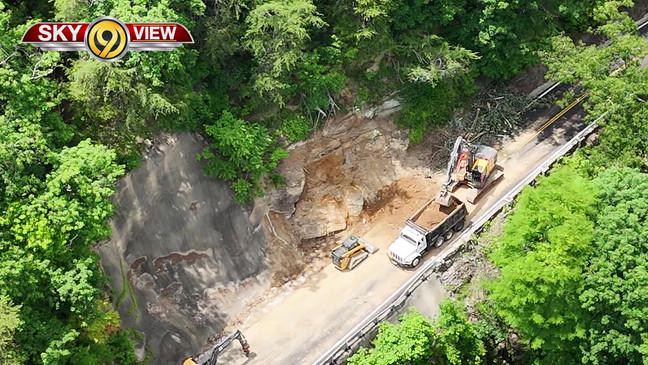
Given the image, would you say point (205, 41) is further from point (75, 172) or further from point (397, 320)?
point (397, 320)

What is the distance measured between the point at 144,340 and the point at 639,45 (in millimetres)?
36216

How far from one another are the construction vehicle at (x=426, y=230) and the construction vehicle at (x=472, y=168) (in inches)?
34.8

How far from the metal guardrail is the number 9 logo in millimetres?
21176

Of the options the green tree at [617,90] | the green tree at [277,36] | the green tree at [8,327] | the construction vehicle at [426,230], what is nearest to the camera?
the green tree at [8,327]

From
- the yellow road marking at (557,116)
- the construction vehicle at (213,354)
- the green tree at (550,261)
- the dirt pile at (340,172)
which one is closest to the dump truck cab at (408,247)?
the dirt pile at (340,172)

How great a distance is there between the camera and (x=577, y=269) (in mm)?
29750

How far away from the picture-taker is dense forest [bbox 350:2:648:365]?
29.2 m

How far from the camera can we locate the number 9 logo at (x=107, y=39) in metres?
29.6

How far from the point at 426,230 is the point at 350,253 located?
5.61 m

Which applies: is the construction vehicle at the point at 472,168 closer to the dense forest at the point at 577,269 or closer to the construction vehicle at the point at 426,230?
the construction vehicle at the point at 426,230

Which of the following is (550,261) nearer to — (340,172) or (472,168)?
(472,168)

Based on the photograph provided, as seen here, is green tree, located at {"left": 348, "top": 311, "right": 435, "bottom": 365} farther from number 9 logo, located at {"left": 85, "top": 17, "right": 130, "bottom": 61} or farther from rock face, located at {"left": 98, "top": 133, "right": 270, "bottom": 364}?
number 9 logo, located at {"left": 85, "top": 17, "right": 130, "bottom": 61}

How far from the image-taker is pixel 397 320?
36688 mm

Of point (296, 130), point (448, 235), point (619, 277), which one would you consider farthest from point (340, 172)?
point (619, 277)
